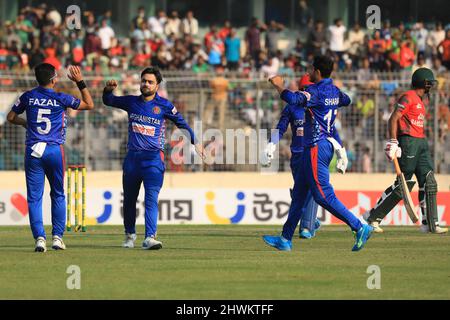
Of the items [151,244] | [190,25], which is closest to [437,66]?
[190,25]

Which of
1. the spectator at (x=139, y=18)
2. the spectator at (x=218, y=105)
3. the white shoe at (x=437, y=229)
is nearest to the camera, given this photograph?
the white shoe at (x=437, y=229)

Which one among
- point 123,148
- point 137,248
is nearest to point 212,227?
point 123,148

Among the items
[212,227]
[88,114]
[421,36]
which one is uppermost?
[421,36]

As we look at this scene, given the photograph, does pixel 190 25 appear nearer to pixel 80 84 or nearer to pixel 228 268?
pixel 80 84

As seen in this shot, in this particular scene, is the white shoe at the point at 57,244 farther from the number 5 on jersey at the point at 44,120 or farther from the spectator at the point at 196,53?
the spectator at the point at 196,53

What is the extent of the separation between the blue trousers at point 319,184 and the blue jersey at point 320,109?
0.11m

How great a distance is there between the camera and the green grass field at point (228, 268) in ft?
35.4

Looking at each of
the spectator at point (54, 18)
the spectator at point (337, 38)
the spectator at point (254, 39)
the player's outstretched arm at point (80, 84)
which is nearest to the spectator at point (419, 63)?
the spectator at point (337, 38)

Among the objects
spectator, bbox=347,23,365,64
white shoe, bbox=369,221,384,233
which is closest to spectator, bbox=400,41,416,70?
spectator, bbox=347,23,365,64

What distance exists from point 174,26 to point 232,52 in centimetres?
254

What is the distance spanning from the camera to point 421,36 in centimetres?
3070

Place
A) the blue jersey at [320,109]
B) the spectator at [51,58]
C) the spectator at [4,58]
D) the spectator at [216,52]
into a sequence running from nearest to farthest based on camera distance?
the blue jersey at [320,109] < the spectator at [51,58] < the spectator at [4,58] < the spectator at [216,52]
